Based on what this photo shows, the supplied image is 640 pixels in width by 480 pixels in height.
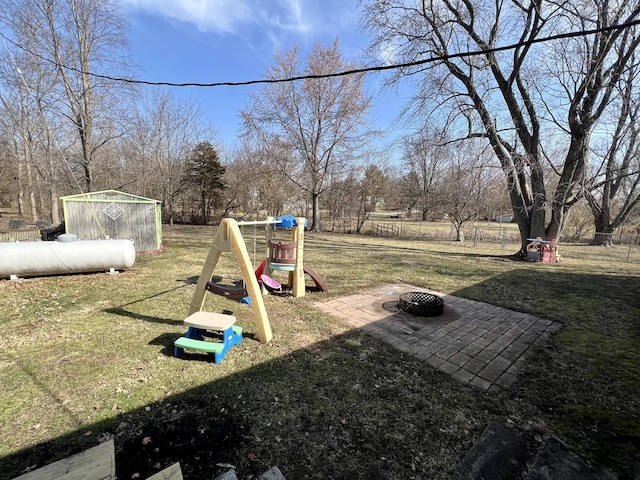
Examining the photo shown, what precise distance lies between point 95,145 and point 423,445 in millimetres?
18129

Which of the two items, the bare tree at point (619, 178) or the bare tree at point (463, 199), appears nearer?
the bare tree at point (619, 178)

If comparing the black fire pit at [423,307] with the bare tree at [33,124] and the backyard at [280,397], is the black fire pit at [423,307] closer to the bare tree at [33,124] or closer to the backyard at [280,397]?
the backyard at [280,397]

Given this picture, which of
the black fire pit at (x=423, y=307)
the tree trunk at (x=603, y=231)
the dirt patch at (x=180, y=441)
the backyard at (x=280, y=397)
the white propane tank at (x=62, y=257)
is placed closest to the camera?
the dirt patch at (x=180, y=441)

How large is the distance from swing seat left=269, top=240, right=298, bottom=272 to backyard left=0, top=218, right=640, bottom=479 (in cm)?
80

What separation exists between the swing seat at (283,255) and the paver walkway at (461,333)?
1.05 metres

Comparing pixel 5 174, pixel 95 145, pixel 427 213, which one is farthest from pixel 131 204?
pixel 427 213

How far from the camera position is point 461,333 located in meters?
4.60

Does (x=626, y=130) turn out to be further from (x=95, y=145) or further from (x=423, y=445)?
(x=95, y=145)

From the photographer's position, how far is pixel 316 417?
2688 mm

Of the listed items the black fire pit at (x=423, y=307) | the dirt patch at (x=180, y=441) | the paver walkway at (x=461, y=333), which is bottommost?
the dirt patch at (x=180, y=441)

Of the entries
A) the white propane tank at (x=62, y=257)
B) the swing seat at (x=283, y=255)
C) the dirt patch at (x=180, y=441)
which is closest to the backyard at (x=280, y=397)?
the dirt patch at (x=180, y=441)

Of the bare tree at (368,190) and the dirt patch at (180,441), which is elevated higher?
the bare tree at (368,190)

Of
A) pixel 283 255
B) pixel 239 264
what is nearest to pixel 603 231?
pixel 283 255

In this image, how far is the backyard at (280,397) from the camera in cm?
227
